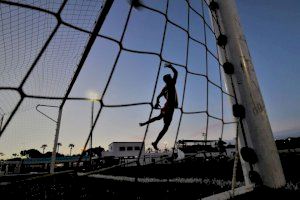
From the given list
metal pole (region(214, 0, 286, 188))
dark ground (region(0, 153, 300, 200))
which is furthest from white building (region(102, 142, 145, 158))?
metal pole (region(214, 0, 286, 188))

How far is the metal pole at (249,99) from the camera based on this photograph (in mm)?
1795

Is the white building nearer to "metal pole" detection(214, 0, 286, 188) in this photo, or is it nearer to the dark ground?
the dark ground

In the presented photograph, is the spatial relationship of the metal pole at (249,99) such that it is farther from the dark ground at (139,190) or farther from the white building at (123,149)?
the white building at (123,149)

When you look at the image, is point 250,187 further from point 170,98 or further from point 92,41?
point 170,98

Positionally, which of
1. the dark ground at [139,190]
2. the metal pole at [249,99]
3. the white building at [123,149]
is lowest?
the dark ground at [139,190]

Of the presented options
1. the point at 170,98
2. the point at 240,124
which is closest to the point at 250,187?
the point at 240,124

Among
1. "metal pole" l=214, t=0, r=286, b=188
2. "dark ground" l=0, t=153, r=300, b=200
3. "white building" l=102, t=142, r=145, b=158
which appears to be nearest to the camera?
"dark ground" l=0, t=153, r=300, b=200

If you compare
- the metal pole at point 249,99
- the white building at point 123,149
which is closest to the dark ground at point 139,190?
the metal pole at point 249,99

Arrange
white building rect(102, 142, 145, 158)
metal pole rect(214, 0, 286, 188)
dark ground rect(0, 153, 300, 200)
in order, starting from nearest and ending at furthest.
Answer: dark ground rect(0, 153, 300, 200) → metal pole rect(214, 0, 286, 188) → white building rect(102, 142, 145, 158)

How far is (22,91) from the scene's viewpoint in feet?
4.30

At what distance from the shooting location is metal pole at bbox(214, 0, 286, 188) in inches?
70.7

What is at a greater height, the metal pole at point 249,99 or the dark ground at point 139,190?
the metal pole at point 249,99

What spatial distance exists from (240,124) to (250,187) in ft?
1.53

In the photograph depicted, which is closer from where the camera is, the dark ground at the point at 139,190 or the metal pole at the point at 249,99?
the dark ground at the point at 139,190
